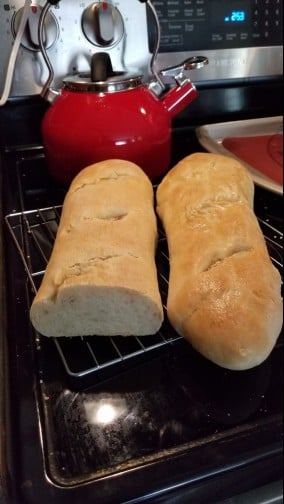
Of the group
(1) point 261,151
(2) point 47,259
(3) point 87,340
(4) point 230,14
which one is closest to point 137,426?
(3) point 87,340

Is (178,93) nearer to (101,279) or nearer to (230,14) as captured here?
(230,14)

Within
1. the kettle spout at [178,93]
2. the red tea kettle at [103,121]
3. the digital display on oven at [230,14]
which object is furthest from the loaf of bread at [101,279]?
the digital display on oven at [230,14]

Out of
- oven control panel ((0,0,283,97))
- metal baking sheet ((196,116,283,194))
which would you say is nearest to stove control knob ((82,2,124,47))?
oven control panel ((0,0,283,97))

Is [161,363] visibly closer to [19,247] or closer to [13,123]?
[19,247]

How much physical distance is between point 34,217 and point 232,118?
21.9 inches

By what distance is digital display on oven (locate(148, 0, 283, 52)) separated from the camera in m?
0.86

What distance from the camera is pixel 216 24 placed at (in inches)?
34.9

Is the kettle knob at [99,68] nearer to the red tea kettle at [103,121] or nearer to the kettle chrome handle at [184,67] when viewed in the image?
the red tea kettle at [103,121]

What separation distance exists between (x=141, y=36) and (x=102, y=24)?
3.8 inches

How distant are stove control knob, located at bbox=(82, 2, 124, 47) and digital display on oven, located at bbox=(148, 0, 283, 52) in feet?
0.23

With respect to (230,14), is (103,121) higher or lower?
lower

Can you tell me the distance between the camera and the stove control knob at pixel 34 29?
0.77 m

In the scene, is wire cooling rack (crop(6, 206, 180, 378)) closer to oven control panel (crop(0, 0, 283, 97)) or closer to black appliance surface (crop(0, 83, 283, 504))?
black appliance surface (crop(0, 83, 283, 504))

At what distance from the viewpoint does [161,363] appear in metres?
0.48
